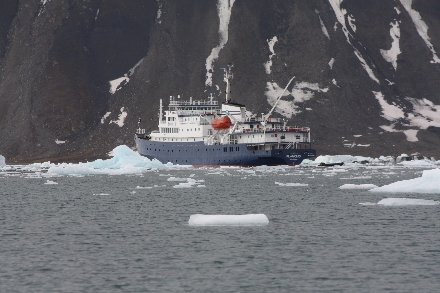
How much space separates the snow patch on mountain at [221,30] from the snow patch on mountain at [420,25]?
4346 centimetres

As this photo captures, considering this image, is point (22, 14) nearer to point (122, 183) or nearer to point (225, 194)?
point (122, 183)

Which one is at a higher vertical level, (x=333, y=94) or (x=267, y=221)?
(x=333, y=94)

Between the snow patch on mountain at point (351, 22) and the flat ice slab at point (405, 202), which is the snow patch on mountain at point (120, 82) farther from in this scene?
the flat ice slab at point (405, 202)

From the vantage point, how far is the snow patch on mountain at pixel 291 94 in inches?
6196

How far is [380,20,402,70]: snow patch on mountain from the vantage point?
595ft

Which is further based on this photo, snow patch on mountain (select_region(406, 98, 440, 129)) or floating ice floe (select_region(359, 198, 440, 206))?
snow patch on mountain (select_region(406, 98, 440, 129))

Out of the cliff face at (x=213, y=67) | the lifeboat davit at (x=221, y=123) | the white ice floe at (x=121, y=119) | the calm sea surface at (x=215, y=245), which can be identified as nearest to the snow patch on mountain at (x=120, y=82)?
the cliff face at (x=213, y=67)

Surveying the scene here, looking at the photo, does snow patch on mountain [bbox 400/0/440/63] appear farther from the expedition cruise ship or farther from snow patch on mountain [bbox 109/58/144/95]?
the expedition cruise ship

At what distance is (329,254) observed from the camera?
105 feet

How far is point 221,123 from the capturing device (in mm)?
107188

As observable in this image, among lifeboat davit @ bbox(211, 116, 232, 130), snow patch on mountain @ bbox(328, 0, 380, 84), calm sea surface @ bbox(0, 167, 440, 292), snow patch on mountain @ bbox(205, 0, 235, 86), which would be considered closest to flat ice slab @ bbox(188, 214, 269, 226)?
calm sea surface @ bbox(0, 167, 440, 292)

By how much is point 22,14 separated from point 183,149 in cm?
9601

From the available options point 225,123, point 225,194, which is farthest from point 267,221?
point 225,123

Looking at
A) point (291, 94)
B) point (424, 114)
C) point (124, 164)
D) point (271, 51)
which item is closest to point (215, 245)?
point (124, 164)
